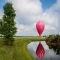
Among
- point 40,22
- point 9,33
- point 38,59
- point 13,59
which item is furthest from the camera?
point 40,22

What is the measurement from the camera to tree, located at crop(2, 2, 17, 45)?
69.9 meters

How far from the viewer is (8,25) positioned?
71.0 meters

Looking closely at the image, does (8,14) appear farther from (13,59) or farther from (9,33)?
(13,59)

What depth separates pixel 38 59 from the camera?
149 feet

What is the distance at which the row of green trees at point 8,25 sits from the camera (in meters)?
69.9

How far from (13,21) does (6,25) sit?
2.81 metres

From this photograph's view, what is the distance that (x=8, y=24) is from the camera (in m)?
71.2

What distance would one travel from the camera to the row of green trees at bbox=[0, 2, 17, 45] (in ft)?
229

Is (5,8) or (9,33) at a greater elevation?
(5,8)

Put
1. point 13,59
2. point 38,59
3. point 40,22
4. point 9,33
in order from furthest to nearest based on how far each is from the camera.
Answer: point 40,22, point 9,33, point 38,59, point 13,59

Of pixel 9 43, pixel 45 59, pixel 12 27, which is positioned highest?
pixel 12 27

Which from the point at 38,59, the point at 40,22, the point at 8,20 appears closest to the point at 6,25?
the point at 8,20

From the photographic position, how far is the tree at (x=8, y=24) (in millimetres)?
69875

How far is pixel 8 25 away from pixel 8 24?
435 mm
